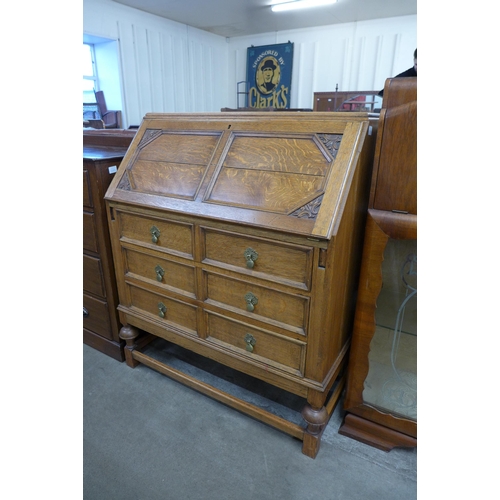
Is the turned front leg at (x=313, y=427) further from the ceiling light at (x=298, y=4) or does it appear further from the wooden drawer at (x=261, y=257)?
the ceiling light at (x=298, y=4)

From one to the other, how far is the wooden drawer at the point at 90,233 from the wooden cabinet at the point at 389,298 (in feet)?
4.32

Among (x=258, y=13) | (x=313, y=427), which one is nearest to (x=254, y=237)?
(x=313, y=427)

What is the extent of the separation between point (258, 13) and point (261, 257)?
6.47 m

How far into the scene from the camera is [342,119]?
1.18m

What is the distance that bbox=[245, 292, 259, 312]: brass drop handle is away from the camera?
51.5 inches

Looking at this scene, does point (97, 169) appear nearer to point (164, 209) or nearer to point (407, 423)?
point (164, 209)

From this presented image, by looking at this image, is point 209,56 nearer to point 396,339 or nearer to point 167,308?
point 167,308

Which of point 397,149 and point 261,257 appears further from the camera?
point 261,257

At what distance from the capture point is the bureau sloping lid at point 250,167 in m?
1.12

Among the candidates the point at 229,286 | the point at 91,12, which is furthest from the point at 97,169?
the point at 91,12

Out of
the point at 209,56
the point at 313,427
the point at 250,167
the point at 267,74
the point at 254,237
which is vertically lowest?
the point at 313,427

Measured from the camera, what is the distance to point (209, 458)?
1390 mm

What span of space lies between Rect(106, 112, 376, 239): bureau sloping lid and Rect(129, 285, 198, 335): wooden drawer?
0.45m

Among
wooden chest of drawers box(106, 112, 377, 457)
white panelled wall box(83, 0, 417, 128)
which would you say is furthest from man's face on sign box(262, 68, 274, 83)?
wooden chest of drawers box(106, 112, 377, 457)
